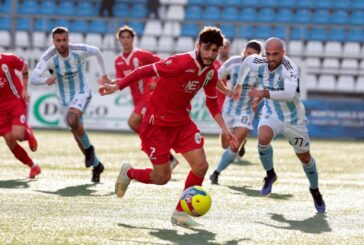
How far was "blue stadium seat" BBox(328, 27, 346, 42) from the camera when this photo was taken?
26688mm

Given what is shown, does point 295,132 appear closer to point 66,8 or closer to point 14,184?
point 14,184

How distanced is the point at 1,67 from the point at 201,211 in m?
4.68

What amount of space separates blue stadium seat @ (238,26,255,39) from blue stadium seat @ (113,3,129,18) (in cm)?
460

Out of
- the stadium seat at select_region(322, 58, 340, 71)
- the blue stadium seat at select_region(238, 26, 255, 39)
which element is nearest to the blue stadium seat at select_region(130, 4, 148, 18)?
the blue stadium seat at select_region(238, 26, 255, 39)

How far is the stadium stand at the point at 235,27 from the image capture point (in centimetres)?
2538

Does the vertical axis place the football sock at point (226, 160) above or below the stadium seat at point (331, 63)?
below

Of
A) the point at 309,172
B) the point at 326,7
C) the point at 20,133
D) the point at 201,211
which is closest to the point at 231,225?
the point at 201,211

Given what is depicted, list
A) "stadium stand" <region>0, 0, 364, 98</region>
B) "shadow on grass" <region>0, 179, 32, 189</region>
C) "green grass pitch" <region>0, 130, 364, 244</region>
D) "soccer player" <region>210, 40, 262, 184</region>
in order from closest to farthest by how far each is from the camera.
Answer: "green grass pitch" <region>0, 130, 364, 244</region>
"shadow on grass" <region>0, 179, 32, 189</region>
"soccer player" <region>210, 40, 262, 184</region>
"stadium stand" <region>0, 0, 364, 98</region>

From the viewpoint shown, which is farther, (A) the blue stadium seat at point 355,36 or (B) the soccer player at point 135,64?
(A) the blue stadium seat at point 355,36

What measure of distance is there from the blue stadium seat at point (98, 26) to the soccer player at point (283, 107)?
1755cm

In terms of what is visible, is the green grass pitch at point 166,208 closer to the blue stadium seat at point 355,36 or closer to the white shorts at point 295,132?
the white shorts at point 295,132

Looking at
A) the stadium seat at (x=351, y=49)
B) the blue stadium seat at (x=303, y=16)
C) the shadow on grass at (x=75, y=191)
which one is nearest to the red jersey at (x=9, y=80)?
the shadow on grass at (x=75, y=191)

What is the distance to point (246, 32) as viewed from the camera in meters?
26.0

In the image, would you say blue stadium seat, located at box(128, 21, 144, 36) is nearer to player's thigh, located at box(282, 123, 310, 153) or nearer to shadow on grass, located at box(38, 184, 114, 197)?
shadow on grass, located at box(38, 184, 114, 197)
